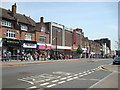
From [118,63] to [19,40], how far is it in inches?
814

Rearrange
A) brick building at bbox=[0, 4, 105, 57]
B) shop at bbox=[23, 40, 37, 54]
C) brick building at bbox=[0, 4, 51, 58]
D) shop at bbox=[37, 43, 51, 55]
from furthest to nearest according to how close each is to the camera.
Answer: shop at bbox=[37, 43, 51, 55], shop at bbox=[23, 40, 37, 54], brick building at bbox=[0, 4, 105, 57], brick building at bbox=[0, 4, 51, 58]

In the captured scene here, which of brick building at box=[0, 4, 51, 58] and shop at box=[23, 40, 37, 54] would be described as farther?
shop at box=[23, 40, 37, 54]

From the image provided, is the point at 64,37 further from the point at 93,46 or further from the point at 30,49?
the point at 93,46

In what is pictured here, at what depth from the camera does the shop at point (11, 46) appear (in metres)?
35.1

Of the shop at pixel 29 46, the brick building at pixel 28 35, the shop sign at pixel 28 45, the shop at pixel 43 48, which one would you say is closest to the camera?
the brick building at pixel 28 35

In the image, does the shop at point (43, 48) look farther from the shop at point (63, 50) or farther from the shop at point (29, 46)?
the shop at point (63, 50)

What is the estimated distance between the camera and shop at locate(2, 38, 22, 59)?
35.1m

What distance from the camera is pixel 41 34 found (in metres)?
48.6

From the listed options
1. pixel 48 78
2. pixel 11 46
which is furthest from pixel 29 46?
pixel 48 78

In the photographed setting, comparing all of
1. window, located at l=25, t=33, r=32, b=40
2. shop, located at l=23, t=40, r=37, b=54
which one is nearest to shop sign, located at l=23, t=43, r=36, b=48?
shop, located at l=23, t=40, r=37, b=54

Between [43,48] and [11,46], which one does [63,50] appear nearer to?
[43,48]

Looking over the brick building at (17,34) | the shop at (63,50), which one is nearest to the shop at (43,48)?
the brick building at (17,34)

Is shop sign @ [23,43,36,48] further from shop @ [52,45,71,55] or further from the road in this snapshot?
the road

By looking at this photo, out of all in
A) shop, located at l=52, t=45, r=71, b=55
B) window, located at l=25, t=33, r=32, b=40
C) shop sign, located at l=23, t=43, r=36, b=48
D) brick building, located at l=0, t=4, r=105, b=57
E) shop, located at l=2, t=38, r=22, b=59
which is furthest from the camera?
shop, located at l=52, t=45, r=71, b=55
